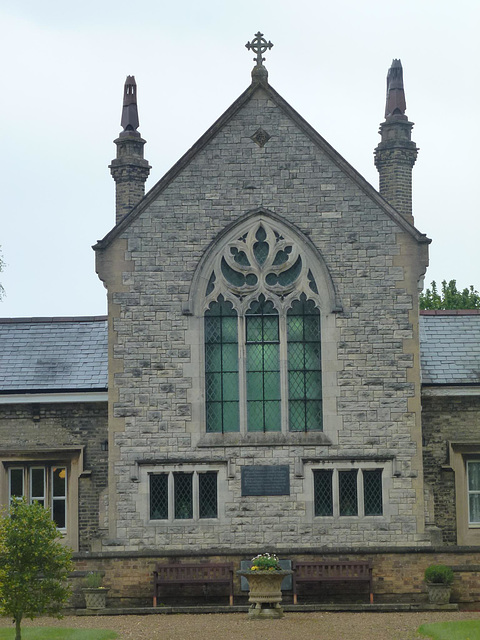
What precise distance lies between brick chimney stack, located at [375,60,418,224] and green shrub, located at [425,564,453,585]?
953 centimetres

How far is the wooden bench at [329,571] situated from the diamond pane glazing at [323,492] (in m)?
1.17

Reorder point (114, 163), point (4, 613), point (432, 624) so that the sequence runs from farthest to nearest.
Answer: point (114, 163), point (432, 624), point (4, 613)

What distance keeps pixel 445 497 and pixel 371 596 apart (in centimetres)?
382

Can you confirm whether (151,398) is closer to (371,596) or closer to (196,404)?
(196,404)

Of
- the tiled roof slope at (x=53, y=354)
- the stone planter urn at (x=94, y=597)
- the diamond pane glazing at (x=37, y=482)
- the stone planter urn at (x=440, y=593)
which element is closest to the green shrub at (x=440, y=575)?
the stone planter urn at (x=440, y=593)

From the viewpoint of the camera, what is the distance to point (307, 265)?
27391 millimetres

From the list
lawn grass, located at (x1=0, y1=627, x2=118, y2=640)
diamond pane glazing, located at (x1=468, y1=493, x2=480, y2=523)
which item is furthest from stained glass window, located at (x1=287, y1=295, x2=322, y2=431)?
lawn grass, located at (x1=0, y1=627, x2=118, y2=640)

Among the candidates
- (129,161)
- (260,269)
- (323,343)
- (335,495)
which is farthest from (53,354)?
(335,495)

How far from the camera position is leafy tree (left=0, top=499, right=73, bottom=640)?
20.9 metres

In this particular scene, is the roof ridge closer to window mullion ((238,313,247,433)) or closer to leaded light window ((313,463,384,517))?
window mullion ((238,313,247,433))

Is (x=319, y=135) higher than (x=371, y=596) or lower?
higher

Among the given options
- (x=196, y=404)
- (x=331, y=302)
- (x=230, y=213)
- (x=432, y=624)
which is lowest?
(x=432, y=624)

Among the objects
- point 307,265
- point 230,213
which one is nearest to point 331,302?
point 307,265

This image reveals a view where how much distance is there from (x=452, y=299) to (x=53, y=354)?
28.3 meters
